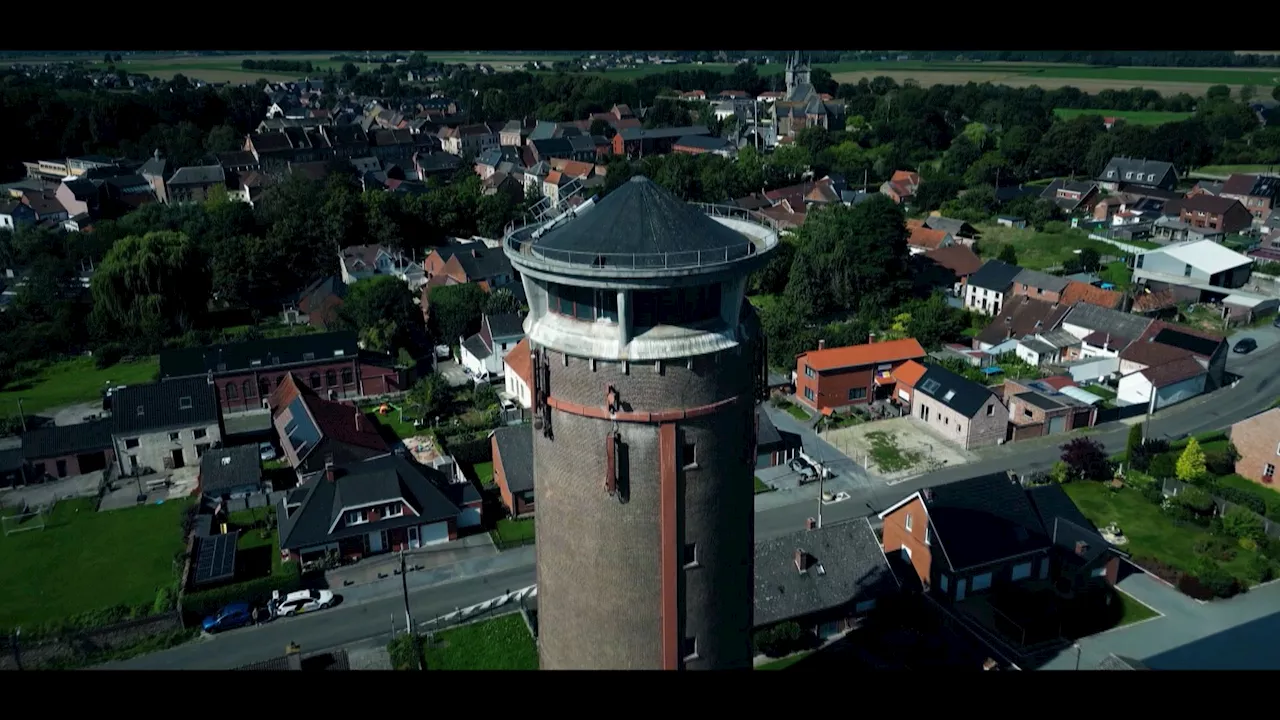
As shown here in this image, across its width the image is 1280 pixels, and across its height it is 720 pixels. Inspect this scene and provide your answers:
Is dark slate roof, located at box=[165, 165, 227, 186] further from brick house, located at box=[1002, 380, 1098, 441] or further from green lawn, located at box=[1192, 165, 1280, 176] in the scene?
green lawn, located at box=[1192, 165, 1280, 176]

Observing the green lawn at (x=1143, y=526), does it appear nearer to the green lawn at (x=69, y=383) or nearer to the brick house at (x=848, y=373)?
the brick house at (x=848, y=373)

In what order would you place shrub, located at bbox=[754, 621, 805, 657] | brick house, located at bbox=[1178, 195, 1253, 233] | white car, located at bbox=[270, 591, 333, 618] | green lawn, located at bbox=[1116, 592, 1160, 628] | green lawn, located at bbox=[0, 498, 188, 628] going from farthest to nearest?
1. brick house, located at bbox=[1178, 195, 1253, 233]
2. green lawn, located at bbox=[0, 498, 188, 628]
3. white car, located at bbox=[270, 591, 333, 618]
4. green lawn, located at bbox=[1116, 592, 1160, 628]
5. shrub, located at bbox=[754, 621, 805, 657]

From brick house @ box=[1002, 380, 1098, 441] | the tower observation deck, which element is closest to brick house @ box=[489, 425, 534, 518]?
the tower observation deck

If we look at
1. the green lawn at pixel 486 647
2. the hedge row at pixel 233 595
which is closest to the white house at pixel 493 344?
the hedge row at pixel 233 595

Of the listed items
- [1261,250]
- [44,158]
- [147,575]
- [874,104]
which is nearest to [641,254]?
[147,575]

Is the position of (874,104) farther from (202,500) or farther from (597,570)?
(597,570)

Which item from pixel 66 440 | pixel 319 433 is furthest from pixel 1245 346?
pixel 66 440

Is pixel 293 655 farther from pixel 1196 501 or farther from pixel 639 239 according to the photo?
pixel 1196 501
